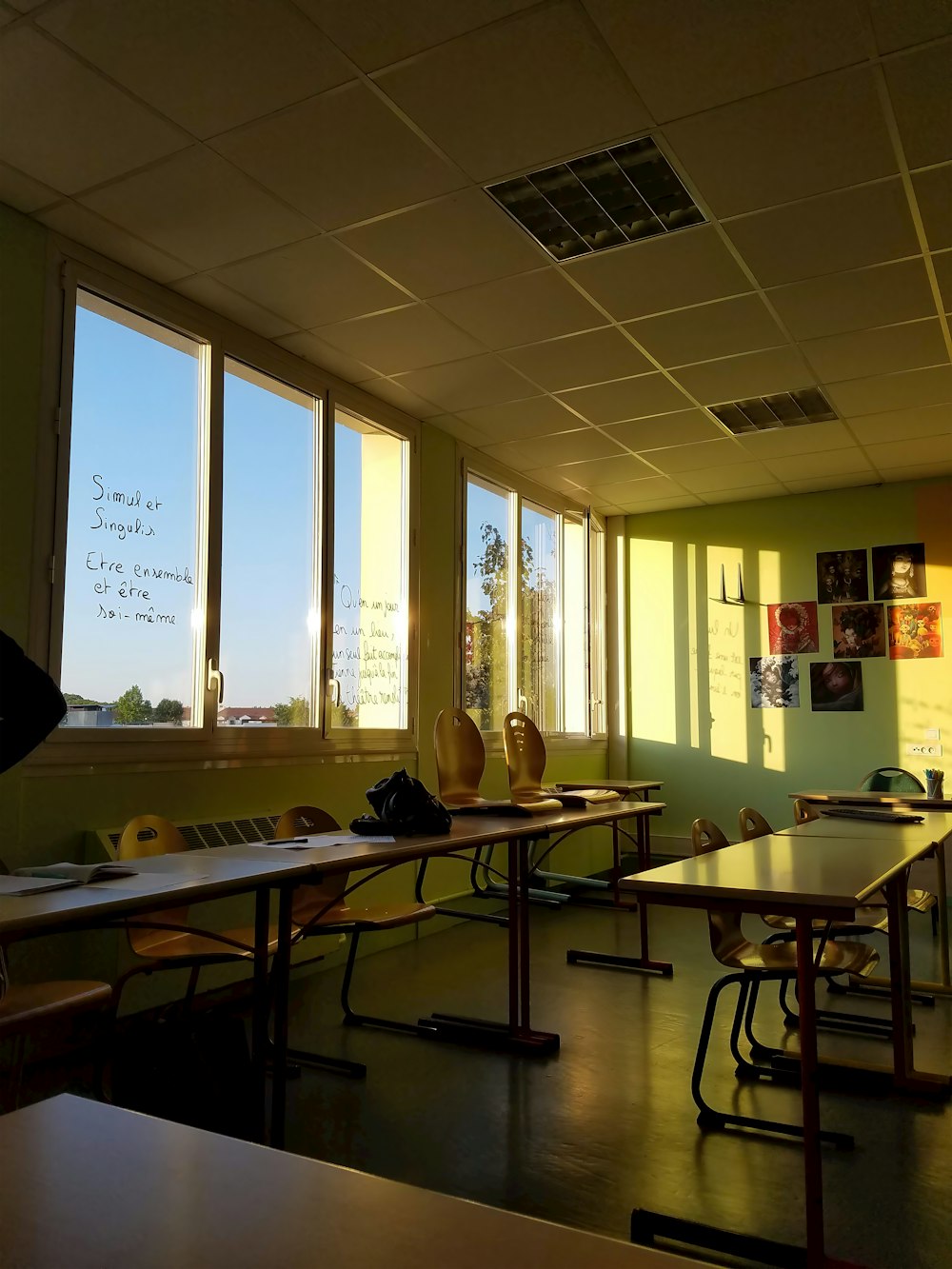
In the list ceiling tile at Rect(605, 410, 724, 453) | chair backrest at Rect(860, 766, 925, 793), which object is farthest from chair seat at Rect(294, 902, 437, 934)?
chair backrest at Rect(860, 766, 925, 793)

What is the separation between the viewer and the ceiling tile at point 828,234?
3502 mm

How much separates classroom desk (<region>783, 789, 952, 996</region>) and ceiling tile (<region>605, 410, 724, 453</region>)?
7.54ft

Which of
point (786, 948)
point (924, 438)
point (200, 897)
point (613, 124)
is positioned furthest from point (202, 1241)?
point (924, 438)

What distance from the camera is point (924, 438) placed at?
6.24 m

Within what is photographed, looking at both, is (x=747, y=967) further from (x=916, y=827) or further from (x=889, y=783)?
(x=889, y=783)

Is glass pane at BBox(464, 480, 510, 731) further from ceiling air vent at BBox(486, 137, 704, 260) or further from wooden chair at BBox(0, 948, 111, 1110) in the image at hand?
wooden chair at BBox(0, 948, 111, 1110)

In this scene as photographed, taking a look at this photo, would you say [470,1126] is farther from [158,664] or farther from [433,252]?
[433,252]

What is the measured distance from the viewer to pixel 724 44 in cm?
271

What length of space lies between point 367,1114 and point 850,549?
5.88 metres

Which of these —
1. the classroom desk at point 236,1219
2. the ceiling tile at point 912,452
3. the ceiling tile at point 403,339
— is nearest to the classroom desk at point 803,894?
the classroom desk at point 236,1219

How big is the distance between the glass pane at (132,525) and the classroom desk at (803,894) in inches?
94.5

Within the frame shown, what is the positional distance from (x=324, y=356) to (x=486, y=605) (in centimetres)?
224

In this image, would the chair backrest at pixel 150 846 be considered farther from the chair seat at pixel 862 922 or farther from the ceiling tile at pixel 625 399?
the ceiling tile at pixel 625 399

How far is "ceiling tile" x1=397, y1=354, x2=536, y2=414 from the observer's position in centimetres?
503
